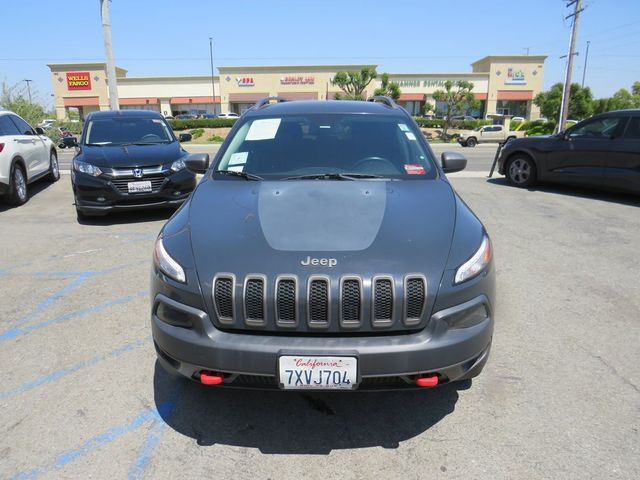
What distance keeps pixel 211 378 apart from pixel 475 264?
1429mm

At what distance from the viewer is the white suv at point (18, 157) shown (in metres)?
8.05

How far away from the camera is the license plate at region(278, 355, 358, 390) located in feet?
7.28

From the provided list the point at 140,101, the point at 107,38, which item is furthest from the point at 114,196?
the point at 140,101

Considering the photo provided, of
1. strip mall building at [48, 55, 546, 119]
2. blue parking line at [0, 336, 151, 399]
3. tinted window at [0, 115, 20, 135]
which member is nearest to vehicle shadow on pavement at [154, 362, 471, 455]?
blue parking line at [0, 336, 151, 399]

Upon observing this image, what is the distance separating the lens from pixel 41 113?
2478cm

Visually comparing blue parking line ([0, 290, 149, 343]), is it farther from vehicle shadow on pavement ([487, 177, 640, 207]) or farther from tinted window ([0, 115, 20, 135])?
vehicle shadow on pavement ([487, 177, 640, 207])

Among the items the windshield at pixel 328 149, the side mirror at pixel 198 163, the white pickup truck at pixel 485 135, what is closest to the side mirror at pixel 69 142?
the side mirror at pixel 198 163

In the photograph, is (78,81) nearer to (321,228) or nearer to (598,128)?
(598,128)

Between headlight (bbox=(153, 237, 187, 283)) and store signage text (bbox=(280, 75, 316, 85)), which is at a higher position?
store signage text (bbox=(280, 75, 316, 85))

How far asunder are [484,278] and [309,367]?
39.5 inches

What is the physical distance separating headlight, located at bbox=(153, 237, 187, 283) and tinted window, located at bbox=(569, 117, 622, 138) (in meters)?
8.80

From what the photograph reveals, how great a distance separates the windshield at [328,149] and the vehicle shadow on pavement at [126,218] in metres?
4.08

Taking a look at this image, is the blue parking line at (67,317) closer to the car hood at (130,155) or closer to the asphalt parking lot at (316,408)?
the asphalt parking lot at (316,408)

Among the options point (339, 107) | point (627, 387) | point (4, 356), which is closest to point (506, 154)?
point (339, 107)
